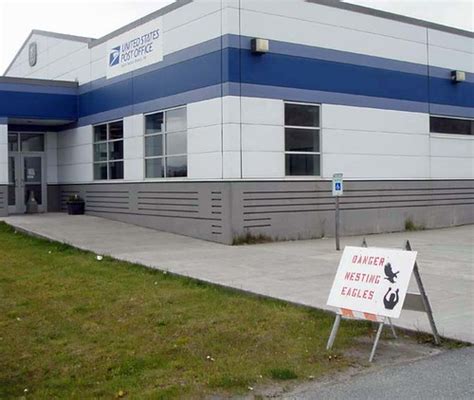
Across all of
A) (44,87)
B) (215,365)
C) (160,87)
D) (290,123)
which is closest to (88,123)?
(44,87)

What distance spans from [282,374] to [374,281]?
1.46 metres

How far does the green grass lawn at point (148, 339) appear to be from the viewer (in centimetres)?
545

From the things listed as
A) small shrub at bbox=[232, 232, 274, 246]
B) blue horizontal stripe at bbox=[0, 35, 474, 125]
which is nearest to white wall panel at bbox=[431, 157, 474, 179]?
blue horizontal stripe at bbox=[0, 35, 474, 125]

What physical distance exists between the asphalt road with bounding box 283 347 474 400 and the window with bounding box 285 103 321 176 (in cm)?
1114

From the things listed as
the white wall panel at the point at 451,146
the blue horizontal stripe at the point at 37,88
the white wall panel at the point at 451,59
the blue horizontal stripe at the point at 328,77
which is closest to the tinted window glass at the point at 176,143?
the blue horizontal stripe at the point at 328,77

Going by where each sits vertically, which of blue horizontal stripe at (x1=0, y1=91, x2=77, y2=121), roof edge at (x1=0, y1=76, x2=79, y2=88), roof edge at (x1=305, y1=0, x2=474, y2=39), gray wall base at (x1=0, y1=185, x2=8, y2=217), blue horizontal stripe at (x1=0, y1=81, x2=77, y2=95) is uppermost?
roof edge at (x1=305, y1=0, x2=474, y2=39)

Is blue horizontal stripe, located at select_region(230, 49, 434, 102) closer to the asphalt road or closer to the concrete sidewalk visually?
the concrete sidewalk

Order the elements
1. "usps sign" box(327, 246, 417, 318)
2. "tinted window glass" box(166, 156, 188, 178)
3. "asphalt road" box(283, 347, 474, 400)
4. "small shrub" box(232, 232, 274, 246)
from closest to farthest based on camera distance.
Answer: "asphalt road" box(283, 347, 474, 400), "usps sign" box(327, 246, 417, 318), "small shrub" box(232, 232, 274, 246), "tinted window glass" box(166, 156, 188, 178)

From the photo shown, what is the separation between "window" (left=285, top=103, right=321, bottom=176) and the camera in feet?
55.2

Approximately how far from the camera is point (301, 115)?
56.1 feet

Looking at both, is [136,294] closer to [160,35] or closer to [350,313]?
[350,313]

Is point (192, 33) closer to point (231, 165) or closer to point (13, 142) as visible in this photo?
point (231, 165)

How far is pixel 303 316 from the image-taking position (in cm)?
771

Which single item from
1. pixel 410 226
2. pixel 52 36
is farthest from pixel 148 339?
pixel 52 36
